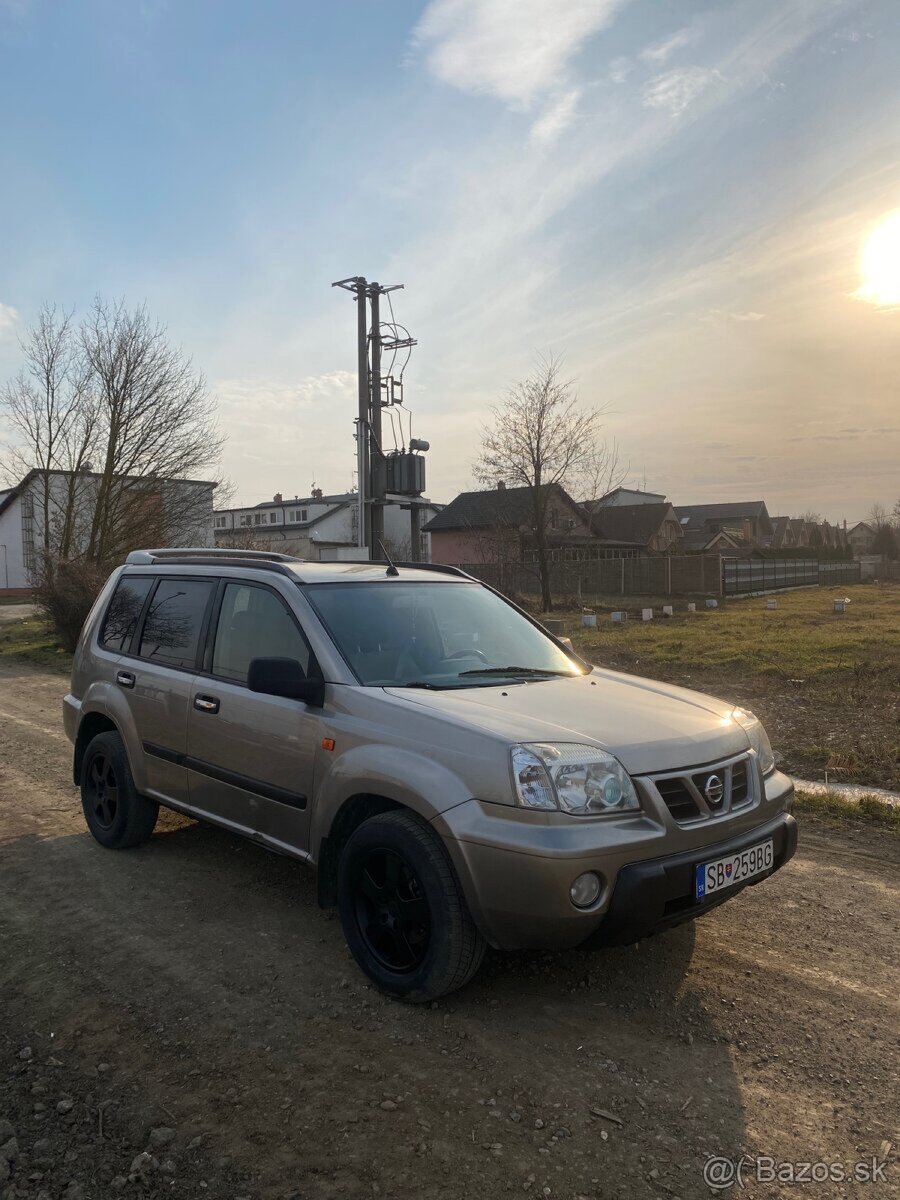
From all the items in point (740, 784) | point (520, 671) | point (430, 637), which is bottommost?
point (740, 784)

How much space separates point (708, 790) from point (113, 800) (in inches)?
146

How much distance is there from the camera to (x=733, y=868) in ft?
10.8

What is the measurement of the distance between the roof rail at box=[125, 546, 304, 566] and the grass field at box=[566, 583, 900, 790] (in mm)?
4927

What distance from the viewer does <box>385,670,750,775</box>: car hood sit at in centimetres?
321

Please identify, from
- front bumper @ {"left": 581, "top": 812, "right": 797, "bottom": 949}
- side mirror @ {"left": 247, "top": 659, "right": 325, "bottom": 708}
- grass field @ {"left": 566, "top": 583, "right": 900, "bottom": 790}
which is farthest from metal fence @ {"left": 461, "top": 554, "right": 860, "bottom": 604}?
front bumper @ {"left": 581, "top": 812, "right": 797, "bottom": 949}

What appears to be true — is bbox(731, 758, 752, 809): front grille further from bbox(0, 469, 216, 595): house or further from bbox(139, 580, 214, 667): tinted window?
bbox(0, 469, 216, 595): house

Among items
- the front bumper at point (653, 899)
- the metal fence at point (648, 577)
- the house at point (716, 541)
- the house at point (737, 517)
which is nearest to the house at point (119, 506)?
the metal fence at point (648, 577)

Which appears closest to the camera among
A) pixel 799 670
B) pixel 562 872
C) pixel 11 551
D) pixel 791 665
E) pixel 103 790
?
pixel 562 872

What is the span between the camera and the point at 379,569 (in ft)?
15.6

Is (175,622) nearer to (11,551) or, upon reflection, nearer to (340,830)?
(340,830)

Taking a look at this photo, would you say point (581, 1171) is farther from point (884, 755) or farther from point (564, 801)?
point (884, 755)

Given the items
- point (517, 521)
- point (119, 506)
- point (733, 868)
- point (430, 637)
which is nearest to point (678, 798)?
point (733, 868)

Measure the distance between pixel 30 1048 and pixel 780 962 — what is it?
3.04 meters

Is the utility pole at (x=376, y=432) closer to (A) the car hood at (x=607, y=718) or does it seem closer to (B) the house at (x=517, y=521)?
(A) the car hood at (x=607, y=718)
